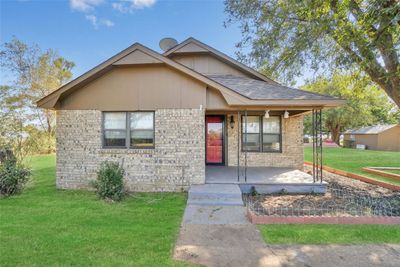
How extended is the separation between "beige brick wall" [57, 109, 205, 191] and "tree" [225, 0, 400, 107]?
4.63 meters

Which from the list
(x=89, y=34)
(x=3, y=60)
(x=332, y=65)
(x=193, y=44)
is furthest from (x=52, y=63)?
(x=332, y=65)

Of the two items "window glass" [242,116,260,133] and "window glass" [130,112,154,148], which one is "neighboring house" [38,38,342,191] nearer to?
"window glass" [130,112,154,148]

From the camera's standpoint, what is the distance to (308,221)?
473 centimetres

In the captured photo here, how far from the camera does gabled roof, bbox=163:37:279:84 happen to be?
33.7 ft

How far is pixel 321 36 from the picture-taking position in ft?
27.6

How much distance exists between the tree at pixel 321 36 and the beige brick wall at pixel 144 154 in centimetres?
463

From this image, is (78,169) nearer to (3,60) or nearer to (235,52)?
(235,52)

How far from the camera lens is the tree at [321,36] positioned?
6.31 metres

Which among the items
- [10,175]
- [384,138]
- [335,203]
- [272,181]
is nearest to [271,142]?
[272,181]

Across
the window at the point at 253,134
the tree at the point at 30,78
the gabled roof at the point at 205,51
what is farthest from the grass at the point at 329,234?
the tree at the point at 30,78

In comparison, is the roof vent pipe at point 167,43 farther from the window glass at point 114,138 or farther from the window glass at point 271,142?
the window glass at point 271,142

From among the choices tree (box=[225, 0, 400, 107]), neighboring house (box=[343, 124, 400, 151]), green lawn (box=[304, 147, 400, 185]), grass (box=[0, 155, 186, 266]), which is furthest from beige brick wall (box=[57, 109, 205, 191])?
neighboring house (box=[343, 124, 400, 151])

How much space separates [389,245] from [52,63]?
32509mm

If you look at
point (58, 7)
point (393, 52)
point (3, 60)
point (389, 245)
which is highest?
point (3, 60)
